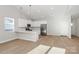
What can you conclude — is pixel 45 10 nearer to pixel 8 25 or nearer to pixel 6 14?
pixel 8 25

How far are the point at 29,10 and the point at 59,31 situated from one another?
3.91 ft

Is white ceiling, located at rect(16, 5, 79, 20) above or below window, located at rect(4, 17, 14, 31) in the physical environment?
above

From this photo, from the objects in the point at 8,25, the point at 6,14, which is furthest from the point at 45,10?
the point at 6,14

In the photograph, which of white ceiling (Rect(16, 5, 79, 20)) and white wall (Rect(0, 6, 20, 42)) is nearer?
white ceiling (Rect(16, 5, 79, 20))

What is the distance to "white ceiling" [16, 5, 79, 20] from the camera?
6.78 feet

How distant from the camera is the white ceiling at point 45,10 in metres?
2.07

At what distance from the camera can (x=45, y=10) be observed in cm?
228

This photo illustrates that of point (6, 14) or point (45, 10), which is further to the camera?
point (6, 14)

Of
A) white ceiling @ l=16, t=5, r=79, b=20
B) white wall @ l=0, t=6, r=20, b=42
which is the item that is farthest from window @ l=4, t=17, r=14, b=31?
white ceiling @ l=16, t=5, r=79, b=20

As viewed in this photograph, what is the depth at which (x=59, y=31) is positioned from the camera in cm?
219

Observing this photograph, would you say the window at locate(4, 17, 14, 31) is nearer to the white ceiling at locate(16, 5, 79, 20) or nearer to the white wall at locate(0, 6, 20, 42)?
the white wall at locate(0, 6, 20, 42)
